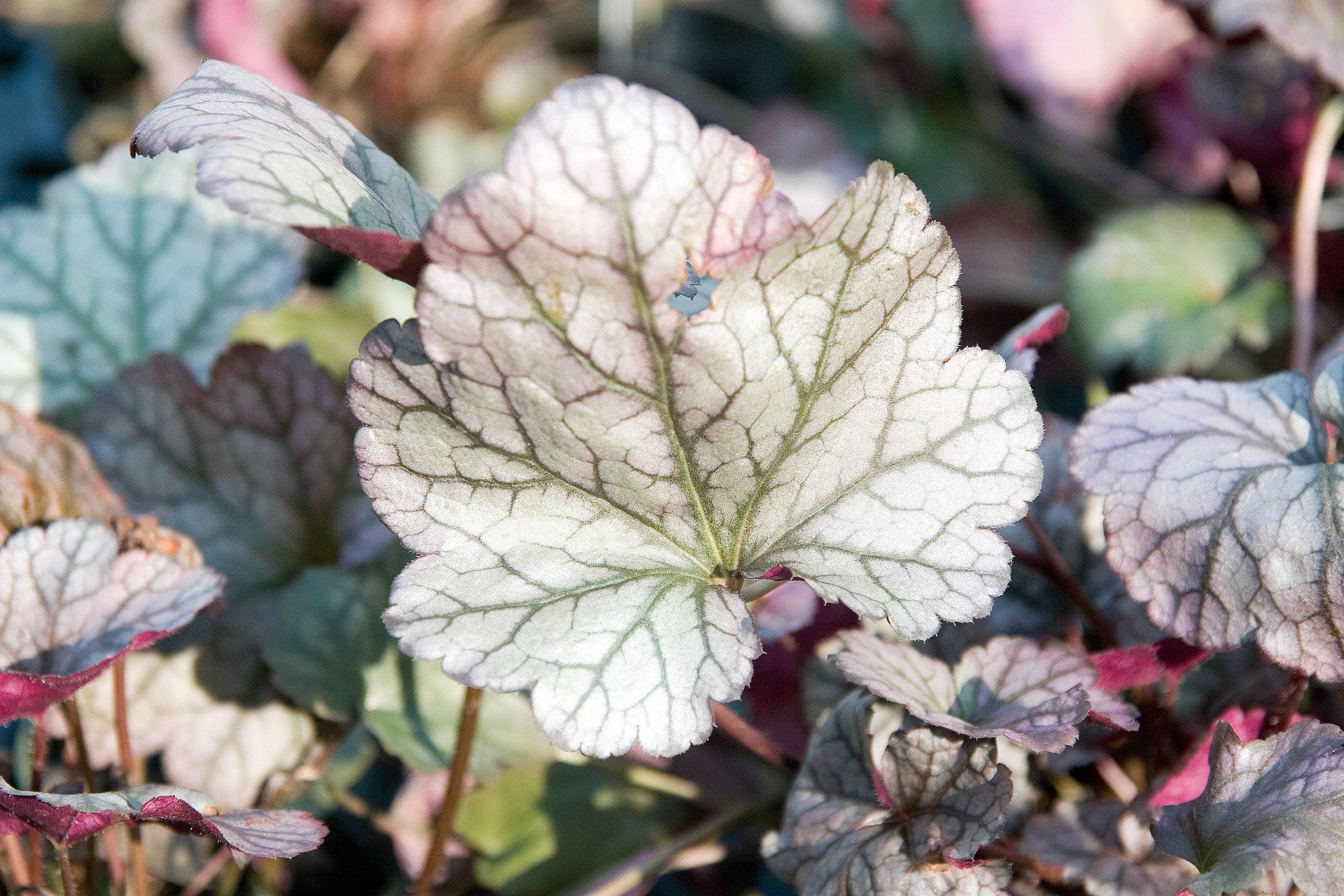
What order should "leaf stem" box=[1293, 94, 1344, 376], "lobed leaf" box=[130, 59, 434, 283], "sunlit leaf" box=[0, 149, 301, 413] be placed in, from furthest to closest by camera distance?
1. "leaf stem" box=[1293, 94, 1344, 376]
2. "sunlit leaf" box=[0, 149, 301, 413]
3. "lobed leaf" box=[130, 59, 434, 283]

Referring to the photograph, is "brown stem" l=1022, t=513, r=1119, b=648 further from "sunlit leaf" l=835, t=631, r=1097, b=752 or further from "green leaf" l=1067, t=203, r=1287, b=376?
"green leaf" l=1067, t=203, r=1287, b=376

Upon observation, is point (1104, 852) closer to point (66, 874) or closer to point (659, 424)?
point (659, 424)

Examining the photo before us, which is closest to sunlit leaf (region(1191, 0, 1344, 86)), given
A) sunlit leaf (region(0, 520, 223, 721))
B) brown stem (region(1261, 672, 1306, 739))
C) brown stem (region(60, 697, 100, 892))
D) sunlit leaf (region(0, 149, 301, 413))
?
brown stem (region(1261, 672, 1306, 739))

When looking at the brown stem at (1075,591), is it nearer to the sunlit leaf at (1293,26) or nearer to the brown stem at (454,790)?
the brown stem at (454,790)

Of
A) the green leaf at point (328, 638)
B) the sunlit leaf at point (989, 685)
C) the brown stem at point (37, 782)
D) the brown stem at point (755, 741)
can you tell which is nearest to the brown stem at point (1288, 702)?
the sunlit leaf at point (989, 685)

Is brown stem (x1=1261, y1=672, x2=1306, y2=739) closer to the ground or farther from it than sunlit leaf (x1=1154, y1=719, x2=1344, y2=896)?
closer to the ground

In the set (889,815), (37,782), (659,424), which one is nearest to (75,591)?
(37,782)
